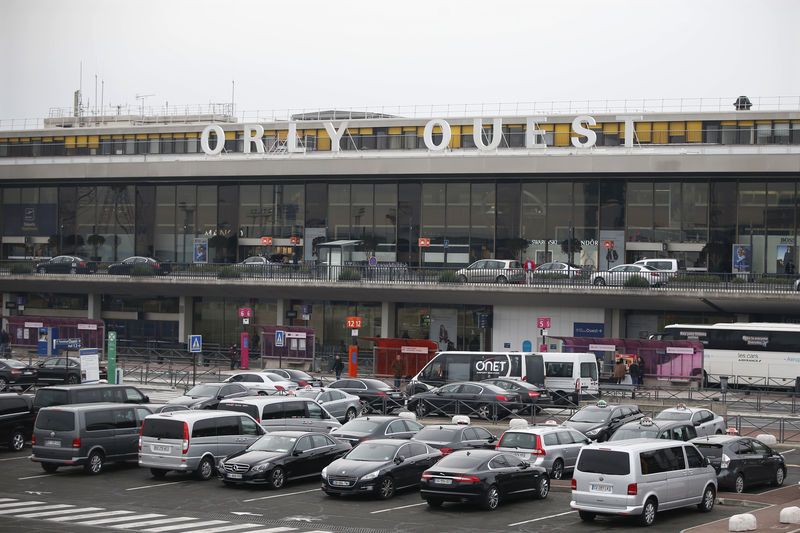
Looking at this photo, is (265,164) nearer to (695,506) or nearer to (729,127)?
(729,127)

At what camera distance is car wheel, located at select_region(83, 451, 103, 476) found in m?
27.3

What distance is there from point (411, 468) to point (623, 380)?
2612cm

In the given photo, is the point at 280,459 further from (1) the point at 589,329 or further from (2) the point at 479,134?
(2) the point at 479,134

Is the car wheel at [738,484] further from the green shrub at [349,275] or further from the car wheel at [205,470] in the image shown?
the green shrub at [349,275]

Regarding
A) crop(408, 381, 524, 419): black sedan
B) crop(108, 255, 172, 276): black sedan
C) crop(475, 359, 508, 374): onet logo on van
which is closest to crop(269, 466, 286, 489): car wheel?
crop(408, 381, 524, 419): black sedan

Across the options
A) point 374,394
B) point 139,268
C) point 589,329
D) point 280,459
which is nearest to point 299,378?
point 374,394

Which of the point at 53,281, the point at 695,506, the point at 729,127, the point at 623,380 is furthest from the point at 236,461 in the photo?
the point at 729,127

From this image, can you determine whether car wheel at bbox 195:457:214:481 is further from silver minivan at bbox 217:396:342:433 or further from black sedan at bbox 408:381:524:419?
black sedan at bbox 408:381:524:419

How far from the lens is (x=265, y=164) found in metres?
72.6

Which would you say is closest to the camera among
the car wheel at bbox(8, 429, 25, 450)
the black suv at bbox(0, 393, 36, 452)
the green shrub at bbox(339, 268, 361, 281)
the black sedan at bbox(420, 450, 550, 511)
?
the black sedan at bbox(420, 450, 550, 511)

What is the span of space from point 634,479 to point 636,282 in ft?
125

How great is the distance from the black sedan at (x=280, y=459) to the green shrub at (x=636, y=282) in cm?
3403

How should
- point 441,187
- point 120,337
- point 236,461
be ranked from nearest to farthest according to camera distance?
1. point 236,461
2. point 441,187
3. point 120,337

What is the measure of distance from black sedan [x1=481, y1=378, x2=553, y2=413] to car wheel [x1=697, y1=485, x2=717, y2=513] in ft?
48.6
